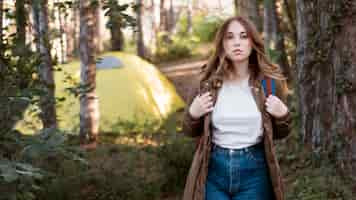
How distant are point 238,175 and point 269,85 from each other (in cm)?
53

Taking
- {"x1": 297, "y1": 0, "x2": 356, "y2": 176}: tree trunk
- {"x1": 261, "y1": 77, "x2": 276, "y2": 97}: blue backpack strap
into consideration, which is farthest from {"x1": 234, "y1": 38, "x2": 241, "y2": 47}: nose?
{"x1": 297, "y1": 0, "x2": 356, "y2": 176}: tree trunk

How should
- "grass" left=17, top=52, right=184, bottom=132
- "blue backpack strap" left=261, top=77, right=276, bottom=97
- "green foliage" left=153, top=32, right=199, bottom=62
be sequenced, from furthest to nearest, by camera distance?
"green foliage" left=153, top=32, right=199, bottom=62
"grass" left=17, top=52, right=184, bottom=132
"blue backpack strap" left=261, top=77, right=276, bottom=97

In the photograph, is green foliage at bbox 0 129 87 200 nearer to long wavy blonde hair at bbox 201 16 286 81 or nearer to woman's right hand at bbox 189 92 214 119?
woman's right hand at bbox 189 92 214 119

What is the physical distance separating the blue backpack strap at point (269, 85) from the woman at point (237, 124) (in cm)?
2

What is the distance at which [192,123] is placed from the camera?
312 centimetres

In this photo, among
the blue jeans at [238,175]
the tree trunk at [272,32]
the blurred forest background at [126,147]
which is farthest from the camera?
the tree trunk at [272,32]

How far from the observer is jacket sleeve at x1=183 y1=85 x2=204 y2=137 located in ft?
10.2

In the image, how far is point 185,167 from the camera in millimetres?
7227

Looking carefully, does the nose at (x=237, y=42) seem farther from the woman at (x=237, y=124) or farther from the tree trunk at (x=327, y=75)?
the tree trunk at (x=327, y=75)

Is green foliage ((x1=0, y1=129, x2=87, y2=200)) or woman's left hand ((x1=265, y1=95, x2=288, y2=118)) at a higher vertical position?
woman's left hand ((x1=265, y1=95, x2=288, y2=118))

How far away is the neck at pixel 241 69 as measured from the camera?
3.13 metres

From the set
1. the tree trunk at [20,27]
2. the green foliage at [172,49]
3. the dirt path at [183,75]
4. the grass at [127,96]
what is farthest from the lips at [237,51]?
the green foliage at [172,49]

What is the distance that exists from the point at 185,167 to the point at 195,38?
63.0 ft

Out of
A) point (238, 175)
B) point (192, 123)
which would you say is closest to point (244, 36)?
point (192, 123)
